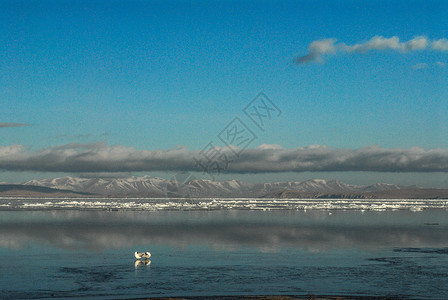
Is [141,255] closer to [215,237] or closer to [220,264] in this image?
[220,264]

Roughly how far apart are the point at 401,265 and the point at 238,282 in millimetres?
9457

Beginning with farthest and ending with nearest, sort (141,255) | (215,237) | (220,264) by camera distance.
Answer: (215,237) < (141,255) < (220,264)

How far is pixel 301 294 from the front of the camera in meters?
20.6

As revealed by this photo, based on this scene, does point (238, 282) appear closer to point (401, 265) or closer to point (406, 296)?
point (406, 296)

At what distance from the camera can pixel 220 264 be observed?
27719mm

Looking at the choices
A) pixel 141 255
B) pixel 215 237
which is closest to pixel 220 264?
pixel 141 255

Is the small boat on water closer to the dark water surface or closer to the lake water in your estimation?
the lake water

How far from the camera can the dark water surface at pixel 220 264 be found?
70.5 ft

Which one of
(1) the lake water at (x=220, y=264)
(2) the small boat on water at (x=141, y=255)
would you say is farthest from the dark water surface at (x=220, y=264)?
(2) the small boat on water at (x=141, y=255)

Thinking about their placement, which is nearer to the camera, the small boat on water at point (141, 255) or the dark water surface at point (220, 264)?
the dark water surface at point (220, 264)

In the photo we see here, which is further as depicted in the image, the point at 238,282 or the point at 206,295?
the point at 238,282

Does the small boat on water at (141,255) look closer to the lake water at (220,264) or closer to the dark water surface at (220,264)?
the lake water at (220,264)

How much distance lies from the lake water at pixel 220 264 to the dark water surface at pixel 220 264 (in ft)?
0.14

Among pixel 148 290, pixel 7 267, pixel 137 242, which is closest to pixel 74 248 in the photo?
pixel 137 242
